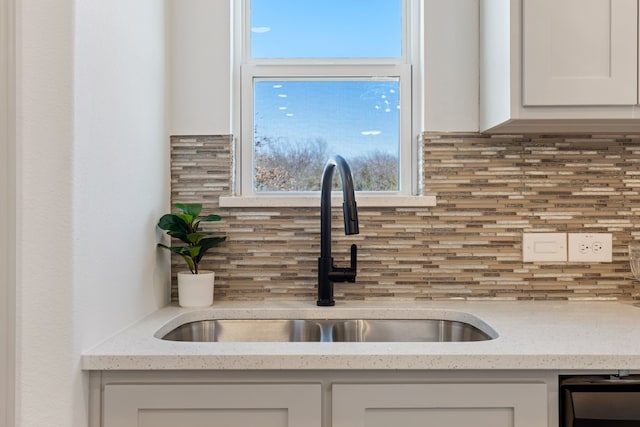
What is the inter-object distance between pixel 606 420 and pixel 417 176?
946 millimetres

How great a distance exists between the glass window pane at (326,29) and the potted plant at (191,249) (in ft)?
2.09

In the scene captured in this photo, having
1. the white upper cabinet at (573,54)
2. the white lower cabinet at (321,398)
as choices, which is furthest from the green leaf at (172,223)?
the white upper cabinet at (573,54)

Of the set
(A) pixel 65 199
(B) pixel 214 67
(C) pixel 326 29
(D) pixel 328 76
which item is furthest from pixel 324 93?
(A) pixel 65 199

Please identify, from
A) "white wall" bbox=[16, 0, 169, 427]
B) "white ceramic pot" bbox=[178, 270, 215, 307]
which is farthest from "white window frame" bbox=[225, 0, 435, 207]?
"white wall" bbox=[16, 0, 169, 427]

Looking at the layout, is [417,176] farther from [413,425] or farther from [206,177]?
[413,425]

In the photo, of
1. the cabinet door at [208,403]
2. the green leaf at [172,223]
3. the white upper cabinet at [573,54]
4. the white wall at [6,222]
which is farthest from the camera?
the green leaf at [172,223]

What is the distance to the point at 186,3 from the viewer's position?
67.7 inches

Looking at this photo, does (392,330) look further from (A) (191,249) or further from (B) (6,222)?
(B) (6,222)

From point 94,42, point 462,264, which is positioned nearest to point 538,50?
point 462,264

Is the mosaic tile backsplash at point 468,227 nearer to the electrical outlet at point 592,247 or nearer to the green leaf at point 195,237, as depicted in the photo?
the electrical outlet at point 592,247

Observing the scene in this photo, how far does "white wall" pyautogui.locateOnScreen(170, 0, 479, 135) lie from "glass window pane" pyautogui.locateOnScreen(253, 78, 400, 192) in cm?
15

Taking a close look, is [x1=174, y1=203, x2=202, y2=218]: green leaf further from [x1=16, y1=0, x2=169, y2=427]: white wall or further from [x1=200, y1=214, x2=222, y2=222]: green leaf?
[x1=16, y1=0, x2=169, y2=427]: white wall

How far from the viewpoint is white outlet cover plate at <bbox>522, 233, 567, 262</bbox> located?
5.56 ft

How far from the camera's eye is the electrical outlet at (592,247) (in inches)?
66.6
